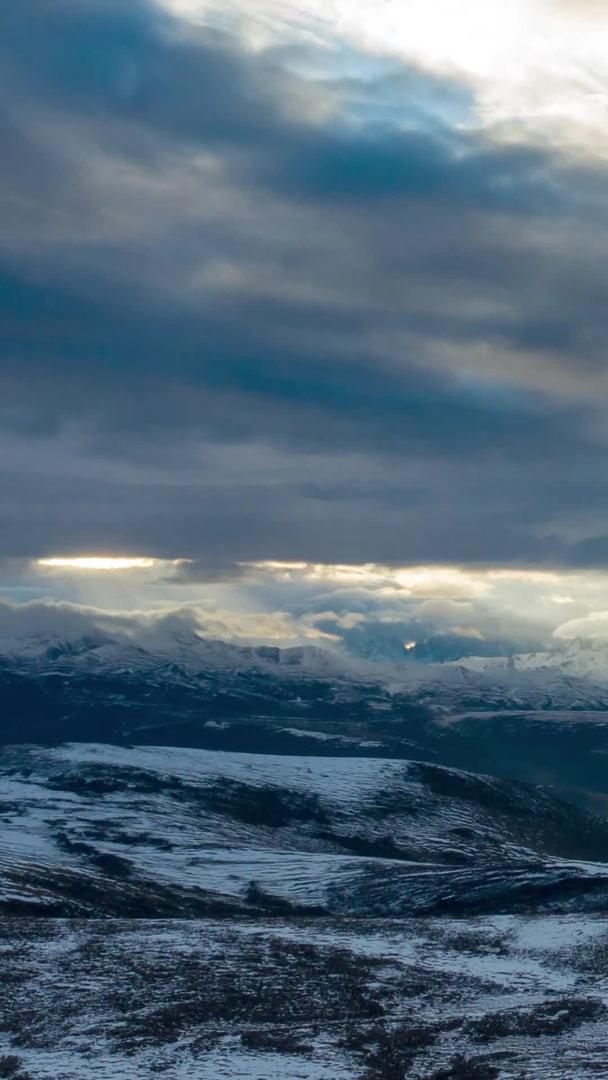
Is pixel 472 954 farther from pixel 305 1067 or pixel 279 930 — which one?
pixel 305 1067

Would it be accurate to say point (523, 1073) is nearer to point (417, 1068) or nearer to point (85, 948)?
point (417, 1068)

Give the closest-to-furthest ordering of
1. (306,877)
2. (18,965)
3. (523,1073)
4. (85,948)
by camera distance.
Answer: (523,1073) → (18,965) → (85,948) → (306,877)

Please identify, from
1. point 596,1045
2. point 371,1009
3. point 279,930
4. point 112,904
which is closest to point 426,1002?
point 371,1009

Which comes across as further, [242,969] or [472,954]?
[472,954]

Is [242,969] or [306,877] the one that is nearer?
[242,969]

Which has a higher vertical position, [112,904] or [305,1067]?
[305,1067]

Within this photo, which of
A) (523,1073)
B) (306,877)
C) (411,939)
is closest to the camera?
(523,1073)

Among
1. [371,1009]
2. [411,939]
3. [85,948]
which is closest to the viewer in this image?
[371,1009]

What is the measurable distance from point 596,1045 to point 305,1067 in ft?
51.5

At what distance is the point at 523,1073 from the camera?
6419cm

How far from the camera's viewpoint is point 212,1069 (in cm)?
6656

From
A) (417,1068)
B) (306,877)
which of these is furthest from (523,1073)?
(306,877)

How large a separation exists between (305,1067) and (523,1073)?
11.0 m

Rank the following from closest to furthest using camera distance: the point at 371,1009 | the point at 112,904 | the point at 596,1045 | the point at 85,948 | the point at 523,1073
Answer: the point at 523,1073
the point at 596,1045
the point at 371,1009
the point at 85,948
the point at 112,904
